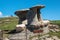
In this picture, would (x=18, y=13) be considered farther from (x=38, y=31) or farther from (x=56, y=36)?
(x=56, y=36)

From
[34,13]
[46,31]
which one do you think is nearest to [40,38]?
[46,31]

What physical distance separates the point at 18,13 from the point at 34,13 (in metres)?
7.32

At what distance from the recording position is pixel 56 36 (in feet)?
95.5

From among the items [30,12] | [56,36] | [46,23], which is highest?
[30,12]

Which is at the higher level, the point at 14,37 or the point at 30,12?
the point at 30,12

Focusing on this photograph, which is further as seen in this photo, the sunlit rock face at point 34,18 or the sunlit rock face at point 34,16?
the sunlit rock face at point 34,16

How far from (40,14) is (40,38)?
26.4 ft

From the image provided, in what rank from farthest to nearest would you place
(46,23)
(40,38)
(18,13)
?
(18,13) < (46,23) < (40,38)

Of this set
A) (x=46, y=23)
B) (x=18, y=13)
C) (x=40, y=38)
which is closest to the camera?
(x=40, y=38)

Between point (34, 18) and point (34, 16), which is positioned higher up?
point (34, 16)

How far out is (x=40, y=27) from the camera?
31.6 meters

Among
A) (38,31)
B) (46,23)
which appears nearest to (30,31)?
(38,31)

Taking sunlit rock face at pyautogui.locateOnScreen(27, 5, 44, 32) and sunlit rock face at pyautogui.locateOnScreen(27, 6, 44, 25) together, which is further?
sunlit rock face at pyautogui.locateOnScreen(27, 6, 44, 25)

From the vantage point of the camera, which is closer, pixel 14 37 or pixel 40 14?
pixel 14 37
